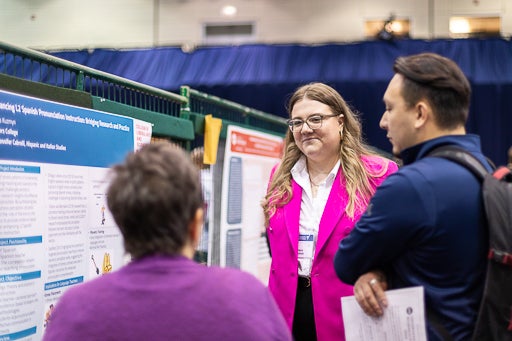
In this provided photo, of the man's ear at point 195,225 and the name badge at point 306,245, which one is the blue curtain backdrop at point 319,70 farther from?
the man's ear at point 195,225

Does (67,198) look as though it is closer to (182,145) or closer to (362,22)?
(182,145)

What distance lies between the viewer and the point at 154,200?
1.12 metres

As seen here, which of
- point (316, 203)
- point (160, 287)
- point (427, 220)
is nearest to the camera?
point (160, 287)

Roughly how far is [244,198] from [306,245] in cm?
182

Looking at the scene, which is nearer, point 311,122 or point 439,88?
point 439,88

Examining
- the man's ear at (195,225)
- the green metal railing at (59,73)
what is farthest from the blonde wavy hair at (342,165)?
→ the man's ear at (195,225)

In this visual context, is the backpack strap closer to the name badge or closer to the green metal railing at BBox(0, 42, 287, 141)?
the name badge

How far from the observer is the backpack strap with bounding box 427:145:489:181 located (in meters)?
1.45

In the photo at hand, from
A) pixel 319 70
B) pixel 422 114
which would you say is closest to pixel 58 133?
pixel 422 114

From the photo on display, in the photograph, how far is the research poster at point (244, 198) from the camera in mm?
3797

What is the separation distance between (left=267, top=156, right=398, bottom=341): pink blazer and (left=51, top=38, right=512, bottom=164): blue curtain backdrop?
7.18m

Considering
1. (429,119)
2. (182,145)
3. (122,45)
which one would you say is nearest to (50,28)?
(122,45)

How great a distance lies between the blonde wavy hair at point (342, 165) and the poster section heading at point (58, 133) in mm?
665

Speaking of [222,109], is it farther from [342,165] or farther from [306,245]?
[306,245]
